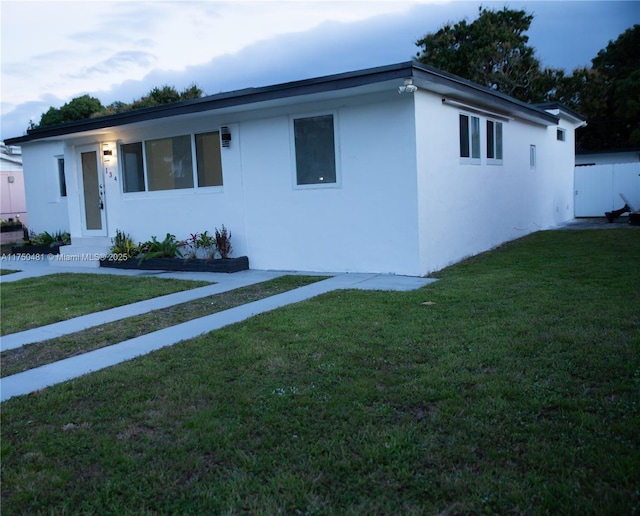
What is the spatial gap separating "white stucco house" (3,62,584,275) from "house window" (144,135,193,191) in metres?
0.03

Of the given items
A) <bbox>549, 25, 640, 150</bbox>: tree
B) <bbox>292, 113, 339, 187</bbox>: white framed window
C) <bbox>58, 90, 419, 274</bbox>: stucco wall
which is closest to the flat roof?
<bbox>58, 90, 419, 274</bbox>: stucco wall

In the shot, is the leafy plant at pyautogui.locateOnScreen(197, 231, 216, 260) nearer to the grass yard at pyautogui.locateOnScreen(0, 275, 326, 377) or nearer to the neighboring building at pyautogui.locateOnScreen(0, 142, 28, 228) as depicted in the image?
the grass yard at pyautogui.locateOnScreen(0, 275, 326, 377)

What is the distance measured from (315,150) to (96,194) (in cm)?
628

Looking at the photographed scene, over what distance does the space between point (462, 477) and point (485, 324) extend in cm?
297

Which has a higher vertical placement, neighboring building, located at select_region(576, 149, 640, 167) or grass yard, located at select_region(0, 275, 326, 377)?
neighboring building, located at select_region(576, 149, 640, 167)

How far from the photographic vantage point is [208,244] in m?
11.0

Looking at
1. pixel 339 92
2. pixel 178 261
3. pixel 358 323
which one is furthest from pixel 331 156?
pixel 358 323

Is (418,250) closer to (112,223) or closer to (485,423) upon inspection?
(485,423)

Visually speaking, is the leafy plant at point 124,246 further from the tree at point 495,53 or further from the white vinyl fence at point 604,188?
the tree at point 495,53

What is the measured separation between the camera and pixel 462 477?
286cm

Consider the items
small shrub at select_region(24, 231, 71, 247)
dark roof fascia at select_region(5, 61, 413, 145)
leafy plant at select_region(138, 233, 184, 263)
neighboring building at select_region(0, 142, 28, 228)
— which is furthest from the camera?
neighboring building at select_region(0, 142, 28, 228)

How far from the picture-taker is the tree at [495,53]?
2977cm

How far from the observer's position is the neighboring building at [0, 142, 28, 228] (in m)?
23.5

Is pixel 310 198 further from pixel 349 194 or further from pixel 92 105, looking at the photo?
pixel 92 105
